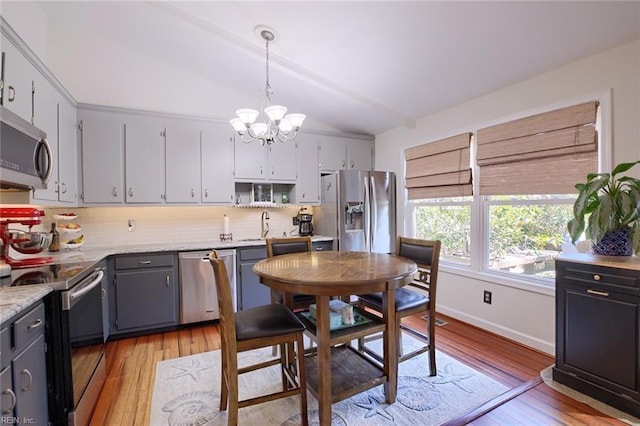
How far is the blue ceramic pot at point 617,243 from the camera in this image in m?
2.03

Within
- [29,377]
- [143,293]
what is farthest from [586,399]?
[143,293]

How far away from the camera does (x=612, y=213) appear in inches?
77.7

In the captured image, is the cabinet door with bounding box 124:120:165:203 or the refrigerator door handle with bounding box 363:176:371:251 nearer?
the cabinet door with bounding box 124:120:165:203

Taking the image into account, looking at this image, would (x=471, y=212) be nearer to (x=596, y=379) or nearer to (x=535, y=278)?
(x=535, y=278)

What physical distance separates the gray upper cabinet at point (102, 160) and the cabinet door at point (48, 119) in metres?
0.51

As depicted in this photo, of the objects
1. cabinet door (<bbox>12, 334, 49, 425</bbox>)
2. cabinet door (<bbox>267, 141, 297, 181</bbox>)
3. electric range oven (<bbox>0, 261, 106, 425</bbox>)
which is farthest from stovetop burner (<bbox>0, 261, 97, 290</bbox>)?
cabinet door (<bbox>267, 141, 297, 181</bbox>)

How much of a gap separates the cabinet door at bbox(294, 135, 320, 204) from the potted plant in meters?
2.83

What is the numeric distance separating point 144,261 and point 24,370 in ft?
6.21

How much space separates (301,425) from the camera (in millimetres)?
1740

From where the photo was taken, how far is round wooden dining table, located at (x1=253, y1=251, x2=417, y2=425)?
1.67m

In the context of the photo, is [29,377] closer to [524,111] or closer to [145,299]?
[145,299]

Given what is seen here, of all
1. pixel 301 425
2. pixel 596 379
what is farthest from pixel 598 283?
pixel 301 425

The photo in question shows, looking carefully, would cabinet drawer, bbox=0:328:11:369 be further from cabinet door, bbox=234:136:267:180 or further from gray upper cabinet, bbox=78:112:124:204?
cabinet door, bbox=234:136:267:180

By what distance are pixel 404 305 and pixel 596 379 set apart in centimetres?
133
